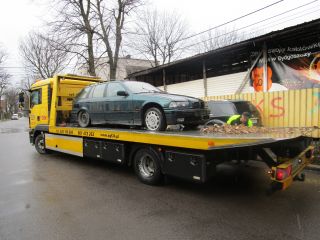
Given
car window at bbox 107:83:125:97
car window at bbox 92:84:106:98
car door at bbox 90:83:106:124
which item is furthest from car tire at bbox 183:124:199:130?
car window at bbox 92:84:106:98

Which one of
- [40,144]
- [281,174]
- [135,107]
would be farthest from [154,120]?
[40,144]

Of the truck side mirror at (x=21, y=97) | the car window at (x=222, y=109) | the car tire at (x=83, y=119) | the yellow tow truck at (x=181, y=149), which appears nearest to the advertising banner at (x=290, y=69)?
the car window at (x=222, y=109)

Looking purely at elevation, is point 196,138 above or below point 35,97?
below

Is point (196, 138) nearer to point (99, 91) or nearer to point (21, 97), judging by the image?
point (99, 91)

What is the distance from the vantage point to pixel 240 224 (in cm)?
422

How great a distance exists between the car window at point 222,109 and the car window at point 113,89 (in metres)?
3.25

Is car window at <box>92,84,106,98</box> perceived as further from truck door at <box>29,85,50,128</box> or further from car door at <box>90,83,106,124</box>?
truck door at <box>29,85,50,128</box>

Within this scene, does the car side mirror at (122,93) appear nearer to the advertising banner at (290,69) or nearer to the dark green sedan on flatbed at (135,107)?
the dark green sedan on flatbed at (135,107)

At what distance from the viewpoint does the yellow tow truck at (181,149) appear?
15.4 ft

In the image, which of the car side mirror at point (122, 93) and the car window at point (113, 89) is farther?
the car window at point (113, 89)

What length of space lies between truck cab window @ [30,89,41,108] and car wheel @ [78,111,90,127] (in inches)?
101

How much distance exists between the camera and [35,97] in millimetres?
10961

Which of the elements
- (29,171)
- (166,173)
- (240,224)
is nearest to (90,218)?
(166,173)

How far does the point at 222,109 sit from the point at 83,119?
14.4 feet
